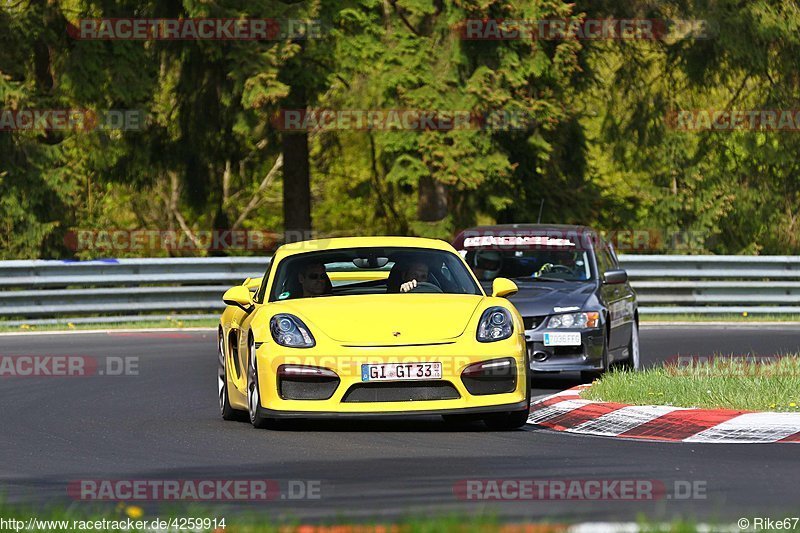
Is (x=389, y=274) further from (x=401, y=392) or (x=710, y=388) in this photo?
(x=710, y=388)

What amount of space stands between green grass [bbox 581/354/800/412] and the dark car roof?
2.67 m

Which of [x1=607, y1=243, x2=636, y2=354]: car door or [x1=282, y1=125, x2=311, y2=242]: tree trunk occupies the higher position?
[x1=282, y1=125, x2=311, y2=242]: tree trunk

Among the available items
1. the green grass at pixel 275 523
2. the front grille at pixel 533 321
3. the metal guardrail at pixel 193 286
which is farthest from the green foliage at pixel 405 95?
the green grass at pixel 275 523

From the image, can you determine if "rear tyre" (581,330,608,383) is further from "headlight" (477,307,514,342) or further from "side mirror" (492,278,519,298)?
"headlight" (477,307,514,342)

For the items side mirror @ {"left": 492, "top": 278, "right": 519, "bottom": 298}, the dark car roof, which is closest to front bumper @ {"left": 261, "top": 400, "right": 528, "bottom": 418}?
side mirror @ {"left": 492, "top": 278, "right": 519, "bottom": 298}

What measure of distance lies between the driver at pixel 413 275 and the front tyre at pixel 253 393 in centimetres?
127

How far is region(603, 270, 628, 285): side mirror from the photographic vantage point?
15773 millimetres

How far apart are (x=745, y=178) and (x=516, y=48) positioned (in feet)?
33.0

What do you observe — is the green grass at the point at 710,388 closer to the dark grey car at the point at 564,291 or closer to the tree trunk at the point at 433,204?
the dark grey car at the point at 564,291

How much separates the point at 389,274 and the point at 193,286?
14.0 meters

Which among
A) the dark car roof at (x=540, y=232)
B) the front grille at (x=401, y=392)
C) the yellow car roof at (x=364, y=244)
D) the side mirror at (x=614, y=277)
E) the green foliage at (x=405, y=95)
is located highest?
the green foliage at (x=405, y=95)

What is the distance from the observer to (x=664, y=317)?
1102 inches

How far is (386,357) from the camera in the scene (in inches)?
434

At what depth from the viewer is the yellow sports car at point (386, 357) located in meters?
11.0
